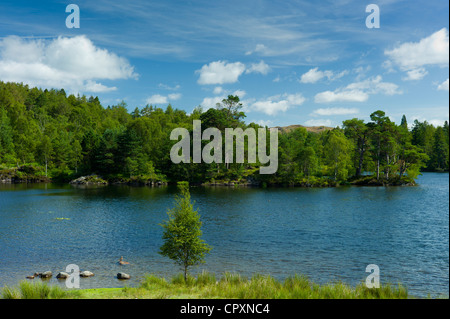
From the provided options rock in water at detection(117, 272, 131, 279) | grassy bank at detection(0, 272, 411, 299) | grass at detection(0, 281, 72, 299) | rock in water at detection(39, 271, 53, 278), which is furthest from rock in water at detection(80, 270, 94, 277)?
grass at detection(0, 281, 72, 299)

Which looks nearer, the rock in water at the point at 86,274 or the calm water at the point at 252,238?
the rock in water at the point at 86,274

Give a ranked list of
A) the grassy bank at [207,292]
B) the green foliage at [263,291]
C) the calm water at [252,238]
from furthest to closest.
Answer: the calm water at [252,238], the green foliage at [263,291], the grassy bank at [207,292]

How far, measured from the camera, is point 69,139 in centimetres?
13938

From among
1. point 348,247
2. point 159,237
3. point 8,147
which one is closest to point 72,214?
point 159,237

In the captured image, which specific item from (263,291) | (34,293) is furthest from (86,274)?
(263,291)

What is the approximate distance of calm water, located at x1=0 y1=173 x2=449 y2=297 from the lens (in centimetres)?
3038

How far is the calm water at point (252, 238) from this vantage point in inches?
1196

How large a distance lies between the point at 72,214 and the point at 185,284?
39.5 metres

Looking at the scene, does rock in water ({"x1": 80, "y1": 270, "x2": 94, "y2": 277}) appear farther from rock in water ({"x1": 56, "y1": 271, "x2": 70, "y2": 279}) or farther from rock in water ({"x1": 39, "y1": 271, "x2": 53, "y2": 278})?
rock in water ({"x1": 39, "y1": 271, "x2": 53, "y2": 278})

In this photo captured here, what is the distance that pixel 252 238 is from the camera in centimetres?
4238

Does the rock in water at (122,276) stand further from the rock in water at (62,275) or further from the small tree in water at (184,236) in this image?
the small tree in water at (184,236)

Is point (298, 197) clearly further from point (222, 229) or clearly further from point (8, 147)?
point (8, 147)

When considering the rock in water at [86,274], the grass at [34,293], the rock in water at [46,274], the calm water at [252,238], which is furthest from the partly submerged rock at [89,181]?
the grass at [34,293]
